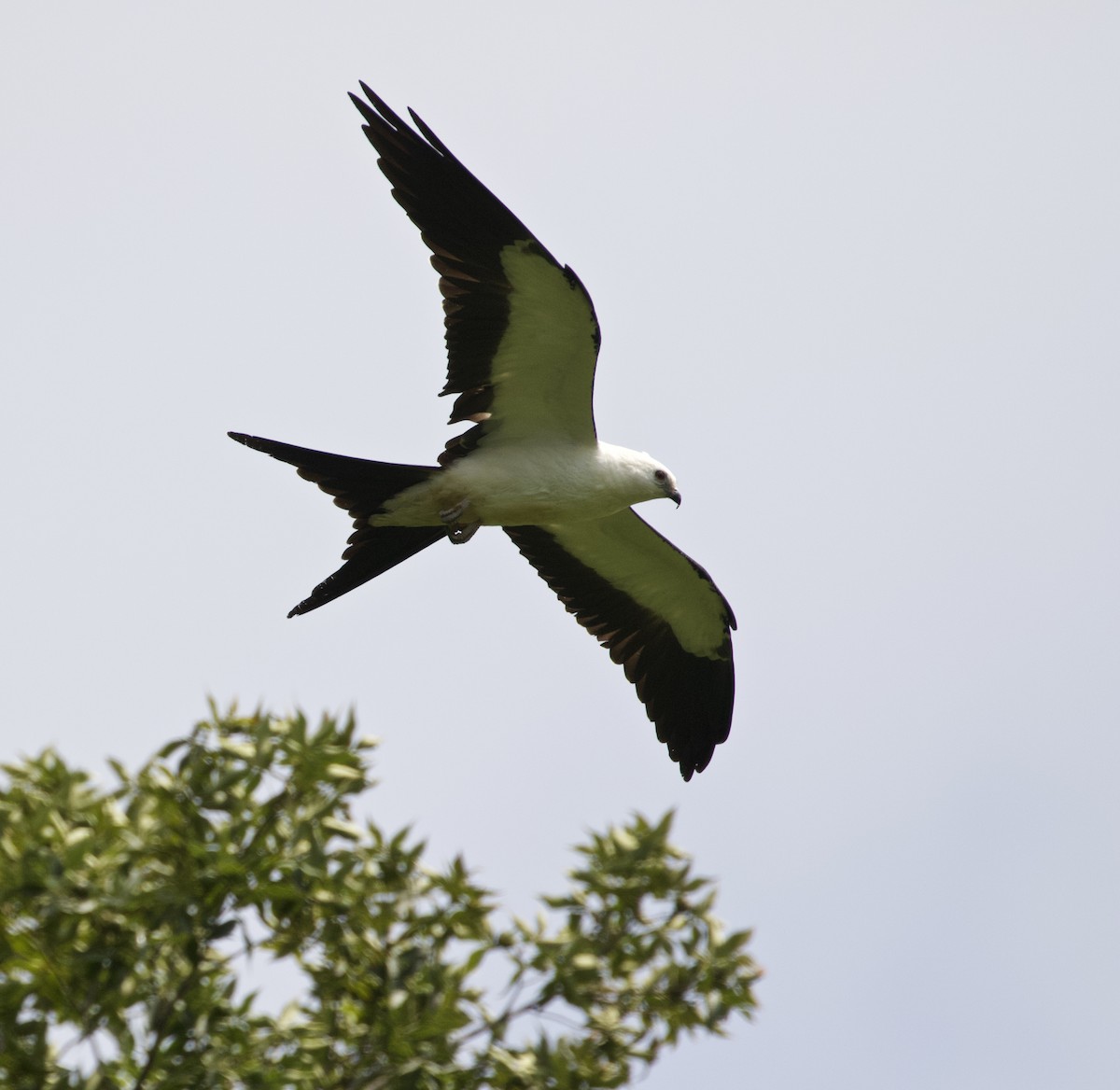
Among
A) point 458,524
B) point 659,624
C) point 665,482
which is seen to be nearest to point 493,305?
point 458,524

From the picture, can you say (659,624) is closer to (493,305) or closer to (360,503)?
(360,503)

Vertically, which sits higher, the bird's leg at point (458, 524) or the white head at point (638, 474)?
the white head at point (638, 474)

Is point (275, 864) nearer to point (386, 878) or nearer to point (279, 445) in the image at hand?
point (386, 878)

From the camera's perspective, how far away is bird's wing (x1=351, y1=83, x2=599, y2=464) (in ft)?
28.3

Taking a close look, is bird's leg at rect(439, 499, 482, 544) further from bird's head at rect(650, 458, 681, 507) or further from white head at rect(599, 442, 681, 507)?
bird's head at rect(650, 458, 681, 507)

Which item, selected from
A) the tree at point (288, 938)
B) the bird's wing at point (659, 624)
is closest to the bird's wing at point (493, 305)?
the bird's wing at point (659, 624)

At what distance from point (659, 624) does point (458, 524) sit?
90.9 inches

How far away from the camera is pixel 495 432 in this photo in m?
9.63

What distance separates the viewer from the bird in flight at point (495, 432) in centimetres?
870

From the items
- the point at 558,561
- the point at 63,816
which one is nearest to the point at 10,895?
the point at 63,816

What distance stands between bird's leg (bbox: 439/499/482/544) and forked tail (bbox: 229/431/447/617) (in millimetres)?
163

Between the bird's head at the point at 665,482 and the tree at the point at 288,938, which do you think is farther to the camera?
the bird's head at the point at 665,482

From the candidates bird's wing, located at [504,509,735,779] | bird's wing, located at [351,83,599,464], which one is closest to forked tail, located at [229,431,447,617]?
bird's wing, located at [351,83,599,464]

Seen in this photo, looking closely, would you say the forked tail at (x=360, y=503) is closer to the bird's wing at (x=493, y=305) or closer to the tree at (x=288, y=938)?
the bird's wing at (x=493, y=305)
